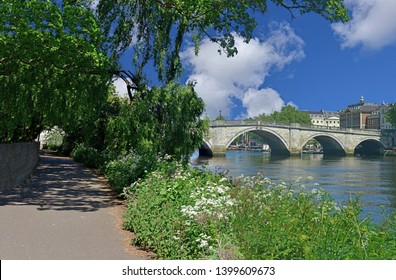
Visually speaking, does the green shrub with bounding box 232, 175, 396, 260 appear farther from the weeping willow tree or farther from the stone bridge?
the stone bridge

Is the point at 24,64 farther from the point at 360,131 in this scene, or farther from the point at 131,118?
the point at 360,131

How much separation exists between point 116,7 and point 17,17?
7.16 metres

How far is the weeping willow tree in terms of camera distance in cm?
1092

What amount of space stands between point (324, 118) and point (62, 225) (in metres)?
180

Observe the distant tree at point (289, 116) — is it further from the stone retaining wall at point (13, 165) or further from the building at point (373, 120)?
the stone retaining wall at point (13, 165)

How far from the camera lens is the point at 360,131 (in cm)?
8894

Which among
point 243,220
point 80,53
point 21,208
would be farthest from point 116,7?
point 243,220

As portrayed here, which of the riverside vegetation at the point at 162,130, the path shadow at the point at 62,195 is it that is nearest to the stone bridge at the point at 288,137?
the riverside vegetation at the point at 162,130

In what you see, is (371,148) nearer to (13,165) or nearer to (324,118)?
(324,118)

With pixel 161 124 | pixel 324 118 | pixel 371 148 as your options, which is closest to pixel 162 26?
pixel 161 124

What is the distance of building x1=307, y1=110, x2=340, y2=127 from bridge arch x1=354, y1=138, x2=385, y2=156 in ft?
228

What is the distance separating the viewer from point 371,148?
100562mm

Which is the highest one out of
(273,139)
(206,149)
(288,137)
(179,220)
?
(288,137)

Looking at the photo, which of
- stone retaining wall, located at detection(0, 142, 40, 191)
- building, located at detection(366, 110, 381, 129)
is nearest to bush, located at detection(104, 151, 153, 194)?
stone retaining wall, located at detection(0, 142, 40, 191)
